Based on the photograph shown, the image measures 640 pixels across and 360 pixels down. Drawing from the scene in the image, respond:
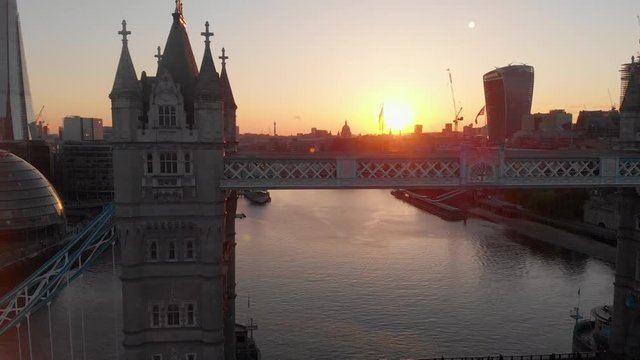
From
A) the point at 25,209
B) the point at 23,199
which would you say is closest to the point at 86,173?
the point at 23,199

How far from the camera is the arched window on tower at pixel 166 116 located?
26.5 metres

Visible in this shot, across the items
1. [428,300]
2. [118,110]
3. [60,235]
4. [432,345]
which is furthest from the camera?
[60,235]

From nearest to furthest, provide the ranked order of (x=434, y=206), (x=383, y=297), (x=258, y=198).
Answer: (x=383, y=297) < (x=434, y=206) < (x=258, y=198)

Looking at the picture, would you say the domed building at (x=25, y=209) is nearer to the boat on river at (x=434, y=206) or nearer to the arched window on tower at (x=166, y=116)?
the arched window on tower at (x=166, y=116)

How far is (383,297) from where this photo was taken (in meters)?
60.9

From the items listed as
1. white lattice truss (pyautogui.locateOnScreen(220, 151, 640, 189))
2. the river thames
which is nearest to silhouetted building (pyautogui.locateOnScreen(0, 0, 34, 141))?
the river thames

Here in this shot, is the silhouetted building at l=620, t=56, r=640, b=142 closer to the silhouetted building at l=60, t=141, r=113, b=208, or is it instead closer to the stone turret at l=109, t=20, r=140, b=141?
the stone turret at l=109, t=20, r=140, b=141

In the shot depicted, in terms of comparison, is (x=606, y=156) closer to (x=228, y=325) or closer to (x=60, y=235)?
(x=228, y=325)

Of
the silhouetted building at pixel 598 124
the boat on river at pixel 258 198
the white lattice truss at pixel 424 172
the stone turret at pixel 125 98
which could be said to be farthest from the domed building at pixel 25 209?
the silhouetted building at pixel 598 124

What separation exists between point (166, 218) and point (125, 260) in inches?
103

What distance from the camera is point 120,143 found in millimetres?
26094

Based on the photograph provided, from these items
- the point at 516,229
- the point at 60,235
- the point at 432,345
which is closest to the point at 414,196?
the point at 516,229

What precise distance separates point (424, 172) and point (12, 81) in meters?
150

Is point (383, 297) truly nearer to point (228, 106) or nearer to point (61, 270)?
point (228, 106)
